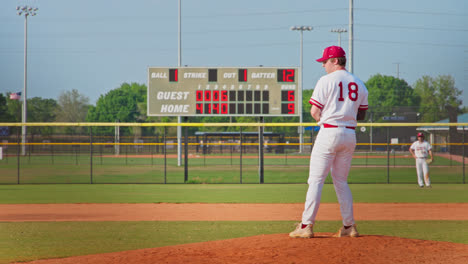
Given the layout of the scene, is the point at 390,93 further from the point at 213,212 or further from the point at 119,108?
the point at 213,212

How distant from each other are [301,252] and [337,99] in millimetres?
1666

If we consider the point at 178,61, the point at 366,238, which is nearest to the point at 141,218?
the point at 366,238

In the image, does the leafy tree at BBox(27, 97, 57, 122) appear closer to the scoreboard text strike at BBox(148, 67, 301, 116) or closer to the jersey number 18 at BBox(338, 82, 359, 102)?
the scoreboard text strike at BBox(148, 67, 301, 116)

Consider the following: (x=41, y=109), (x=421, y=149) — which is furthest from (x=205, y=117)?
(x=421, y=149)

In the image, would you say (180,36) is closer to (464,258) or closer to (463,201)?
(463,201)

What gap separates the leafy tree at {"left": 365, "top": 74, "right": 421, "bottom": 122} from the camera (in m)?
88.8

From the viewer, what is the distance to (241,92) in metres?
21.6

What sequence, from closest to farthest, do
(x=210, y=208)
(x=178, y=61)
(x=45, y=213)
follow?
(x=45, y=213) < (x=210, y=208) < (x=178, y=61)

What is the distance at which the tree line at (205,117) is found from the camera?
78.9 m

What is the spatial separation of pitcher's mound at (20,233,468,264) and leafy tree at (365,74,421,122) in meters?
83.8

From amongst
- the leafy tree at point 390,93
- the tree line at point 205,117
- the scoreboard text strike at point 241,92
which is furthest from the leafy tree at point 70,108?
the scoreboard text strike at point 241,92

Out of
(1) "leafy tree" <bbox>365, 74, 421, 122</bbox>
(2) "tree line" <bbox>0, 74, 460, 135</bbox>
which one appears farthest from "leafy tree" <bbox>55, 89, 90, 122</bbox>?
(1) "leafy tree" <bbox>365, 74, 421, 122</bbox>

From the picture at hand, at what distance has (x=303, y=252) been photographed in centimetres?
534

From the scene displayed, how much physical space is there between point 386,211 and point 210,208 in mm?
3848
